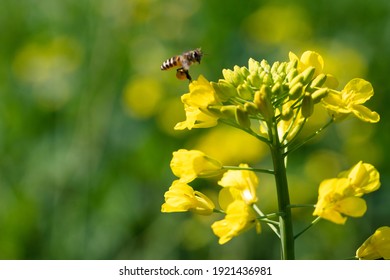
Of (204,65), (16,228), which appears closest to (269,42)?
(204,65)

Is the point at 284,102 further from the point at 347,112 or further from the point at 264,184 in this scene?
the point at 264,184

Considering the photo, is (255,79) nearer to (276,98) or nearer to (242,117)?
(276,98)

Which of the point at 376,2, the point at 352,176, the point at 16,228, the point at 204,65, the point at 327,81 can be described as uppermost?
the point at 376,2

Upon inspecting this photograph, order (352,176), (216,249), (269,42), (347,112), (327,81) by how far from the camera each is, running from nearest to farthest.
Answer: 1. (352,176)
2. (347,112)
3. (327,81)
4. (216,249)
5. (269,42)

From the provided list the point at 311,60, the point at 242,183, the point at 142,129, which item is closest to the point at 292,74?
the point at 311,60

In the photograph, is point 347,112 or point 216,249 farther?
point 216,249
